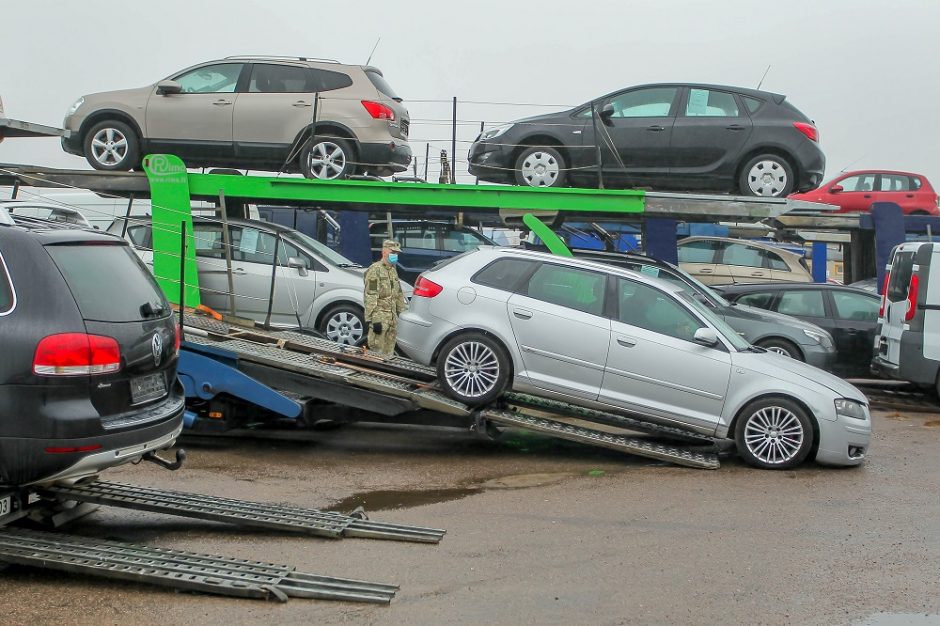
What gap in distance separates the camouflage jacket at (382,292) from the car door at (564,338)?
2375 mm

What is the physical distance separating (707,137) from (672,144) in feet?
1.41

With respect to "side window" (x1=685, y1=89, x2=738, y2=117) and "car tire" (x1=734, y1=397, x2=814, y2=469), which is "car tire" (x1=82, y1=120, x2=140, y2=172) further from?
"car tire" (x1=734, y1=397, x2=814, y2=469)

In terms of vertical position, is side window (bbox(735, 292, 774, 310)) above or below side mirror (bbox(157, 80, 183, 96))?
below

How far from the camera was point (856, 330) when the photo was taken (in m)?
13.4

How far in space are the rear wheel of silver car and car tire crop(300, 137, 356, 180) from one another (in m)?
5.58

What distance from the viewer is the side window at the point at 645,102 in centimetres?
1255

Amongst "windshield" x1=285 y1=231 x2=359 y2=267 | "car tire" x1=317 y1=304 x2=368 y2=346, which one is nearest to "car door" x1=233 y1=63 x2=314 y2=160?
"windshield" x1=285 y1=231 x2=359 y2=267

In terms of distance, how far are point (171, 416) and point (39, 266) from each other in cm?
122

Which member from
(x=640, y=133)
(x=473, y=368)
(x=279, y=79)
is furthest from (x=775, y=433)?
(x=279, y=79)

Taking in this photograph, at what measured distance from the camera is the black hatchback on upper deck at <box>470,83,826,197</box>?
12.3 meters

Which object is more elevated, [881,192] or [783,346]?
[881,192]

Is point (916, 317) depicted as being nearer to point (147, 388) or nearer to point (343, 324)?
point (343, 324)

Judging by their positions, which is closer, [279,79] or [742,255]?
[279,79]

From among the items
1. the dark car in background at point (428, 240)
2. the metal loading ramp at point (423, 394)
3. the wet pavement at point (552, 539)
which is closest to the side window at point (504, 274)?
the metal loading ramp at point (423, 394)
